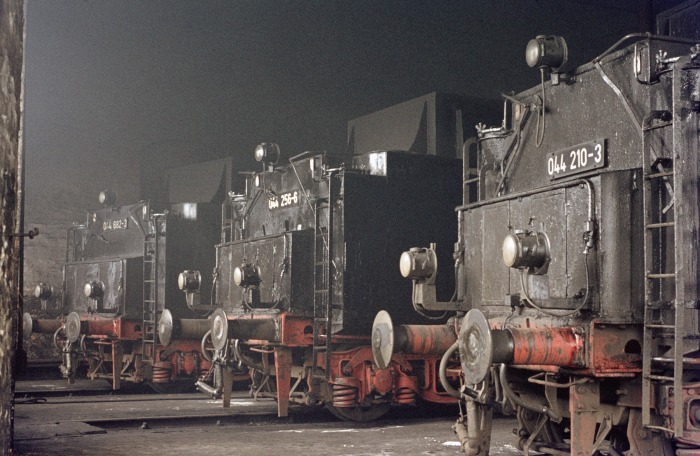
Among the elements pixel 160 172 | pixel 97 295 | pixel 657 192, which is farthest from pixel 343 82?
pixel 657 192

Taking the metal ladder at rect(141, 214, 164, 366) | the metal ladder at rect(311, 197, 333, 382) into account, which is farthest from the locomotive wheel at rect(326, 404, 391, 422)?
the metal ladder at rect(141, 214, 164, 366)

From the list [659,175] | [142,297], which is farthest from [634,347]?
[142,297]

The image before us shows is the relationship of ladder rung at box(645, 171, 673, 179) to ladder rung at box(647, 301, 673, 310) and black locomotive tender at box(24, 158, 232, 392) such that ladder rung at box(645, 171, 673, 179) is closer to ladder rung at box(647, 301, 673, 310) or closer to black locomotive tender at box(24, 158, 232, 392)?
ladder rung at box(647, 301, 673, 310)

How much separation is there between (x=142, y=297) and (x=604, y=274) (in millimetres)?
9730

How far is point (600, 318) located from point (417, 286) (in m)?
2.12

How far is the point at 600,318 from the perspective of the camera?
548 cm

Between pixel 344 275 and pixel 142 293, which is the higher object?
pixel 344 275

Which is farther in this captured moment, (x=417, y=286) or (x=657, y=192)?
(x=417, y=286)

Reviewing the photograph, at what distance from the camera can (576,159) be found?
20.5ft

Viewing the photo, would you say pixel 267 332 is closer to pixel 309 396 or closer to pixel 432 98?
pixel 309 396

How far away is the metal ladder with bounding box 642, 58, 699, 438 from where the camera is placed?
5086mm

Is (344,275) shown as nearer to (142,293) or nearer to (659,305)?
(659,305)

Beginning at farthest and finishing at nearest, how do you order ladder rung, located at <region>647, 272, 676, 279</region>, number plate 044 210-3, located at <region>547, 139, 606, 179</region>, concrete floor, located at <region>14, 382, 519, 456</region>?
concrete floor, located at <region>14, 382, 519, 456</region>, number plate 044 210-3, located at <region>547, 139, 606, 179</region>, ladder rung, located at <region>647, 272, 676, 279</region>

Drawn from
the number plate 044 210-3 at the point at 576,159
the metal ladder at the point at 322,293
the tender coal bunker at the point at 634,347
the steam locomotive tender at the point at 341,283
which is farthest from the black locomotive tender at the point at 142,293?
the tender coal bunker at the point at 634,347
